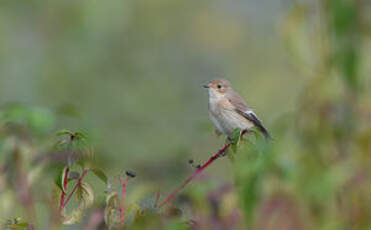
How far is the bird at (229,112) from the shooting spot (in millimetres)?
4629

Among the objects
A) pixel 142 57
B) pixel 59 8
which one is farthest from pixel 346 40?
pixel 142 57

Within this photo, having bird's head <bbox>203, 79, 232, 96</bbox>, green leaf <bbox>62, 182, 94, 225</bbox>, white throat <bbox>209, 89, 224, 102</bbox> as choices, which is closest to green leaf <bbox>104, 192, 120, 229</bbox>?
green leaf <bbox>62, 182, 94, 225</bbox>

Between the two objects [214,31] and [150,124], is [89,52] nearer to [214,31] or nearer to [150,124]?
[150,124]

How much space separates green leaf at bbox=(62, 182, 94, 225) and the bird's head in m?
3.40

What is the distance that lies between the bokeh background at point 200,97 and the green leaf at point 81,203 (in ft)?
0.48

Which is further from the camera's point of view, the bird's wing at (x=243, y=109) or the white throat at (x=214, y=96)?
the white throat at (x=214, y=96)

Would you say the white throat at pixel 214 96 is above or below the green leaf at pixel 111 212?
below

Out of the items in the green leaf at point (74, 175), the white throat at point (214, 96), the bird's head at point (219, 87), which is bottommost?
the white throat at point (214, 96)

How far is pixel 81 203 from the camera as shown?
181 cm

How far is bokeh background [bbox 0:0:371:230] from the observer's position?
249cm

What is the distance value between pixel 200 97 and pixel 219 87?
402 cm

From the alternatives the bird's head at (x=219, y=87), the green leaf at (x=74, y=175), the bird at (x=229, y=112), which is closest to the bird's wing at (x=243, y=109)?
the bird at (x=229, y=112)

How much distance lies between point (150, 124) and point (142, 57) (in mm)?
2079

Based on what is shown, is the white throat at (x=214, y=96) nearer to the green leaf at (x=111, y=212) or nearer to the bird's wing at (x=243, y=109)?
the bird's wing at (x=243, y=109)
